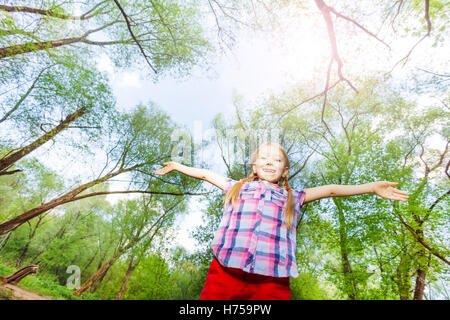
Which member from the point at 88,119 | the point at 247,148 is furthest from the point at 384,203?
the point at 88,119

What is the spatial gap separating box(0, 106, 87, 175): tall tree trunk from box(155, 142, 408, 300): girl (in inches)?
294

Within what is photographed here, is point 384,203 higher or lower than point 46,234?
higher

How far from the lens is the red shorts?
1.80 metres

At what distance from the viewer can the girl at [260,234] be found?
1.83 metres

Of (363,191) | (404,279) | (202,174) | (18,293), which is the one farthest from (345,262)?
(18,293)

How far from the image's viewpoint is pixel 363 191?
7.34ft

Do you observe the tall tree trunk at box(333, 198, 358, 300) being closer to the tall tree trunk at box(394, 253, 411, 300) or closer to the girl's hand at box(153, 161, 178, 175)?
the tall tree trunk at box(394, 253, 411, 300)

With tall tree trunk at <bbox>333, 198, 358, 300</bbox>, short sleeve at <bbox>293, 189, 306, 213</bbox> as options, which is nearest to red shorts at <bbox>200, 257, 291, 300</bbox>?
short sleeve at <bbox>293, 189, 306, 213</bbox>

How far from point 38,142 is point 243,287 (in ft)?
30.0

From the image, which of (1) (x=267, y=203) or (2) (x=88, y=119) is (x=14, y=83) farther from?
(1) (x=267, y=203)

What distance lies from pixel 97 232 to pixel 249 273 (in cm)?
2028

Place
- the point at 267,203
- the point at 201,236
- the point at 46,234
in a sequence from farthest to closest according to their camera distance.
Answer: the point at 46,234, the point at 201,236, the point at 267,203

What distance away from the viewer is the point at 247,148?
12.6 meters

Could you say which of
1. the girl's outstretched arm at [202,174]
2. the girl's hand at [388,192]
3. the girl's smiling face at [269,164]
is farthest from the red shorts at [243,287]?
the girl's hand at [388,192]
